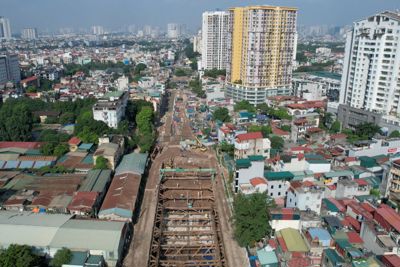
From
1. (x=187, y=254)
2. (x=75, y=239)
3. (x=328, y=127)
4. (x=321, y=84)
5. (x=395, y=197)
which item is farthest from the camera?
(x=321, y=84)

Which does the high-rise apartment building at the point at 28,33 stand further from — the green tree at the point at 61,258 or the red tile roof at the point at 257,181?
the green tree at the point at 61,258

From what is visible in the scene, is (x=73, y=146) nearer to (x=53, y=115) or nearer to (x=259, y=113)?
(x=53, y=115)

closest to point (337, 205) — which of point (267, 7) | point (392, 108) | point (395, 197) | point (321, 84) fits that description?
point (395, 197)

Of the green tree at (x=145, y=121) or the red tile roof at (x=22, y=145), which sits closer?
the red tile roof at (x=22, y=145)

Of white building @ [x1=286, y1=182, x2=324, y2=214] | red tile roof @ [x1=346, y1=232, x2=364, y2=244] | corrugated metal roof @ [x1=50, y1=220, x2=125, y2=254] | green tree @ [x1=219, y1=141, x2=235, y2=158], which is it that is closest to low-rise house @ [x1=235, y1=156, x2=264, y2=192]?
white building @ [x1=286, y1=182, x2=324, y2=214]

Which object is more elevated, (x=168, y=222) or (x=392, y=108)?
(x=392, y=108)

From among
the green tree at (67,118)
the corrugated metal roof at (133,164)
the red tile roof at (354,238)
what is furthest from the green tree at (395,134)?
the green tree at (67,118)

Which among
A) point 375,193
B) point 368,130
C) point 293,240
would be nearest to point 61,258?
point 293,240
